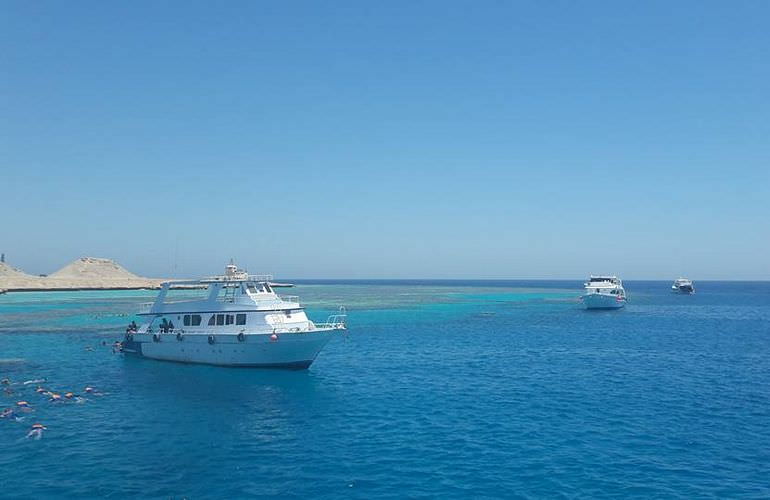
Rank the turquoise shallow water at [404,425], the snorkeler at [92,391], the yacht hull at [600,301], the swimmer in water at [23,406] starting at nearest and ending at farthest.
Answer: the turquoise shallow water at [404,425] → the swimmer in water at [23,406] → the snorkeler at [92,391] → the yacht hull at [600,301]

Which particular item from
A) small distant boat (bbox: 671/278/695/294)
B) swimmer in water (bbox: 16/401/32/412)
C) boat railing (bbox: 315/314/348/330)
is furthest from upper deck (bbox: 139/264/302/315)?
small distant boat (bbox: 671/278/695/294)

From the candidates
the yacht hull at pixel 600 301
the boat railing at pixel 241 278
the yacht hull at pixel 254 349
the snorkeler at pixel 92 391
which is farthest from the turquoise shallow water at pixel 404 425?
the yacht hull at pixel 600 301

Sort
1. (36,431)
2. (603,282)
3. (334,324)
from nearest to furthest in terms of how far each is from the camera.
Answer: (36,431), (334,324), (603,282)

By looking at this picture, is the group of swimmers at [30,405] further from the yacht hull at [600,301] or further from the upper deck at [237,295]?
the yacht hull at [600,301]

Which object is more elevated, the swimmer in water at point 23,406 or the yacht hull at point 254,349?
the yacht hull at point 254,349

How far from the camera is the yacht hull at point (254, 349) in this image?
41344 millimetres

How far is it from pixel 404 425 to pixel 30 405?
22327mm

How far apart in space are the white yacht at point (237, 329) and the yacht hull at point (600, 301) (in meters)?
73.9

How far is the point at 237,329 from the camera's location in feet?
142

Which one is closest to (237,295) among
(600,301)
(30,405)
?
(30,405)

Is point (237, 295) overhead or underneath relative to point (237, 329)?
overhead

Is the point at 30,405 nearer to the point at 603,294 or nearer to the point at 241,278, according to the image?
the point at 241,278

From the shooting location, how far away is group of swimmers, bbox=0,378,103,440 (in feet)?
86.8

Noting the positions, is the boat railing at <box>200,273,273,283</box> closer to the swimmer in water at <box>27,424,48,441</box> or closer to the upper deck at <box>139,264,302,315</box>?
the upper deck at <box>139,264,302,315</box>
